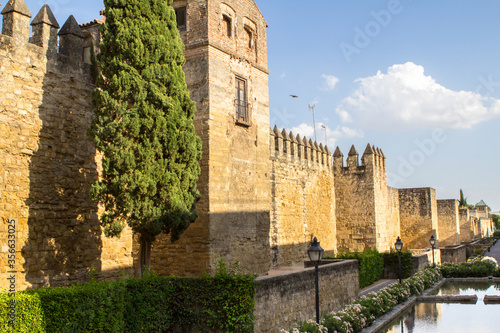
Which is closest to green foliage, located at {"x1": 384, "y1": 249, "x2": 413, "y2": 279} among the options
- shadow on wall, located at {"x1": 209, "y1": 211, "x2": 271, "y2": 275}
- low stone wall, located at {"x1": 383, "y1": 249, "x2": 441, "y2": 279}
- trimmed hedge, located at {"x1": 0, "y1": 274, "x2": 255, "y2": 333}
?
low stone wall, located at {"x1": 383, "y1": 249, "x2": 441, "y2": 279}

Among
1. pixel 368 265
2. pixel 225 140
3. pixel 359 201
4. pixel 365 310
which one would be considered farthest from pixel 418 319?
pixel 359 201

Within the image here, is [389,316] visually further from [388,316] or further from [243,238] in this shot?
[243,238]

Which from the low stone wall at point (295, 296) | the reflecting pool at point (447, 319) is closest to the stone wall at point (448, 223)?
the reflecting pool at point (447, 319)

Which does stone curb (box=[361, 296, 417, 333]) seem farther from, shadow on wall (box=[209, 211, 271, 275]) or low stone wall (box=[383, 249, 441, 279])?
low stone wall (box=[383, 249, 441, 279])

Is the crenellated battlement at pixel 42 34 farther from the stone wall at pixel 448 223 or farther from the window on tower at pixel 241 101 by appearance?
the stone wall at pixel 448 223

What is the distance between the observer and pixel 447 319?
12.9m

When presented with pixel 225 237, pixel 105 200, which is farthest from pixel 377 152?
pixel 105 200

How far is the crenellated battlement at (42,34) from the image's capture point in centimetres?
962

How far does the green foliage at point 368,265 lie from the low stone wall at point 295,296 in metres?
4.40

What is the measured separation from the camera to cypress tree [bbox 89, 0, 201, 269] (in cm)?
931

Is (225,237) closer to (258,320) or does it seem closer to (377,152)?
(258,320)

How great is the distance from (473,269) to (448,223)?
14.0 metres

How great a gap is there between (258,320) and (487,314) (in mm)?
8018

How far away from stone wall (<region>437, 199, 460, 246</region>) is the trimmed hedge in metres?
30.3
